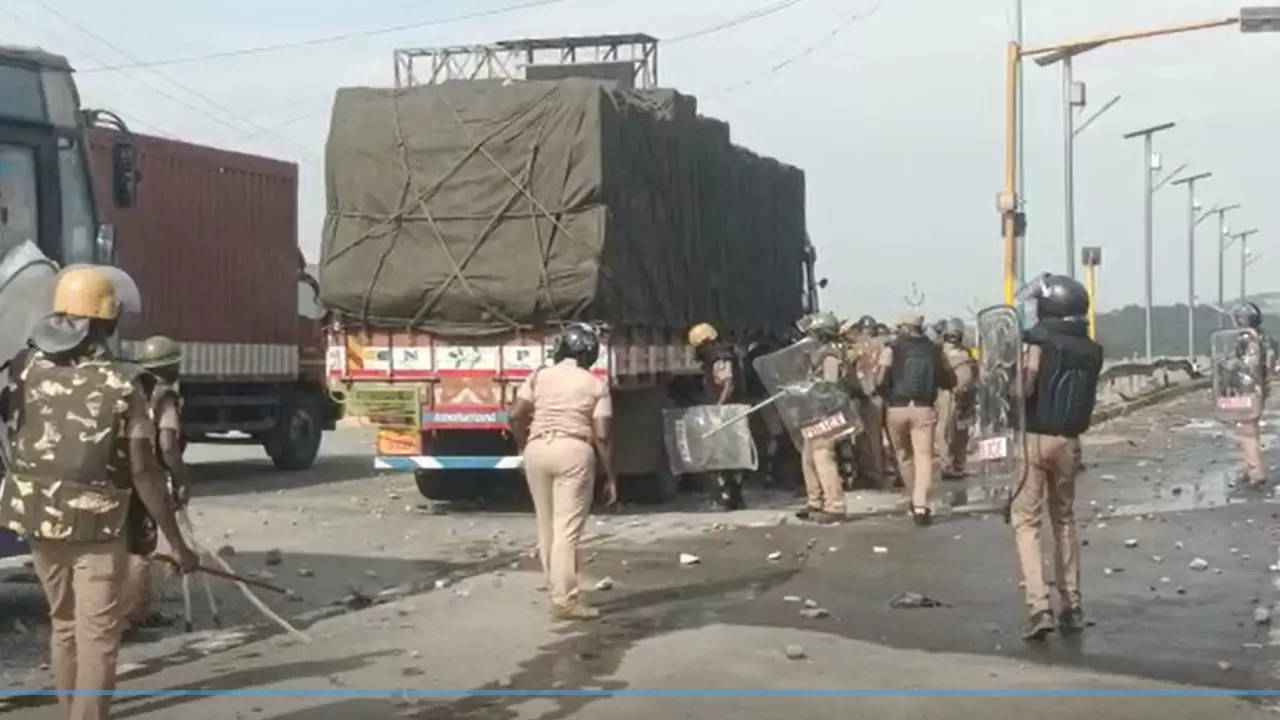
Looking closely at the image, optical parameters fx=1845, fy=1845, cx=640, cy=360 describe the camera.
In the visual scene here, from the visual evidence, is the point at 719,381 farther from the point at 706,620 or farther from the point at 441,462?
the point at 706,620

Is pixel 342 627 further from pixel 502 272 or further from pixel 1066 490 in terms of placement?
pixel 502 272

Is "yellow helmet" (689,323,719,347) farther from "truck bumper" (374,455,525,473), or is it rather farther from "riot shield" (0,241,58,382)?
"riot shield" (0,241,58,382)

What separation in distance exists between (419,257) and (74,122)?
600 cm

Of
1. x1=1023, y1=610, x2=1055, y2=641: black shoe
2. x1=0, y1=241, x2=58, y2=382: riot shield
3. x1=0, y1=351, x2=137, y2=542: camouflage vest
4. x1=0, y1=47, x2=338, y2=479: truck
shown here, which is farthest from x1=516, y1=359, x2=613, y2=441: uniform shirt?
x1=0, y1=47, x2=338, y2=479: truck

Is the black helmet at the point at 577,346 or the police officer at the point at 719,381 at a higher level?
the black helmet at the point at 577,346

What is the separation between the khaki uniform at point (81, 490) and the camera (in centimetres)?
650

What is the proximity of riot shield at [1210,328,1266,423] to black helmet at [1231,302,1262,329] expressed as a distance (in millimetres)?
70

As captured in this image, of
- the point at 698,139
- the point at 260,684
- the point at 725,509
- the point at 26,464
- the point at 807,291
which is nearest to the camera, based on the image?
the point at 26,464

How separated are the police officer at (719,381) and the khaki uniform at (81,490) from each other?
11.0 m

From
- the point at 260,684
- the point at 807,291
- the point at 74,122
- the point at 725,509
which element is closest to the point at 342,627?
the point at 260,684

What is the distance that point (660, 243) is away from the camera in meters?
17.5

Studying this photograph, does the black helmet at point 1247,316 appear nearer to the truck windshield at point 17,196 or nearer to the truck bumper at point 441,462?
the truck bumper at point 441,462

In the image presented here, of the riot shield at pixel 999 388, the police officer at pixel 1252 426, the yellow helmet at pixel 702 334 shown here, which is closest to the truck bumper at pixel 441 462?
the yellow helmet at pixel 702 334

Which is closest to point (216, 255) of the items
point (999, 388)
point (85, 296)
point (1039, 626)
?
point (999, 388)
